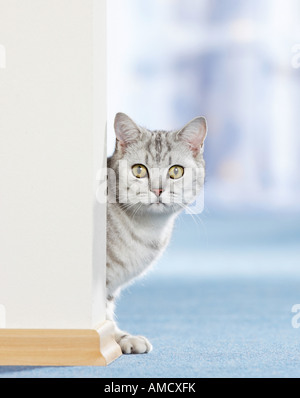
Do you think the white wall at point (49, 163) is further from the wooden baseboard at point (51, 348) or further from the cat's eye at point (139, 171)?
the cat's eye at point (139, 171)

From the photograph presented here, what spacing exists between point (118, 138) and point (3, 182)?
0.47 m

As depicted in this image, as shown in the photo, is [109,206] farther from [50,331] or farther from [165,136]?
[50,331]

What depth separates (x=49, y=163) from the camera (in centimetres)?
156

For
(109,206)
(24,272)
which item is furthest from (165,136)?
(24,272)

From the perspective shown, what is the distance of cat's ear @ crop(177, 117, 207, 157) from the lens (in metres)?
1.94

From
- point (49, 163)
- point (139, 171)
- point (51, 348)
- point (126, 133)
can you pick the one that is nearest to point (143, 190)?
point (139, 171)

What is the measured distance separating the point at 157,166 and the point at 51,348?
24.1 inches

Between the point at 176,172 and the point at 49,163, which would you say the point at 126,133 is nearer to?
the point at 176,172

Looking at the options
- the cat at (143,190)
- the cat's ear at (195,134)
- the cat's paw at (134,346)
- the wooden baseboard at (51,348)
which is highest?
the cat's ear at (195,134)

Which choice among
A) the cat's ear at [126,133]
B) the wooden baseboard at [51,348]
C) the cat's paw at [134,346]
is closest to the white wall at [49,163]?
the wooden baseboard at [51,348]

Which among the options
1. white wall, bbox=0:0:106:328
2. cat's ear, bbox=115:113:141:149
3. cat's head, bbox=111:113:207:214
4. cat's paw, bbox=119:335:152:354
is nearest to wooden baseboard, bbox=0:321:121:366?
white wall, bbox=0:0:106:328

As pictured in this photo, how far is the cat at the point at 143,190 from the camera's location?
1.84 m

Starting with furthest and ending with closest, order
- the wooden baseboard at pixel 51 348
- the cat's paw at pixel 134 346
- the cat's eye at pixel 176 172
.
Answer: the cat's eye at pixel 176 172 < the cat's paw at pixel 134 346 < the wooden baseboard at pixel 51 348

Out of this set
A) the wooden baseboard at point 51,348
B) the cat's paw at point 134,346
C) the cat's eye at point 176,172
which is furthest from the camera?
the cat's eye at point 176,172
